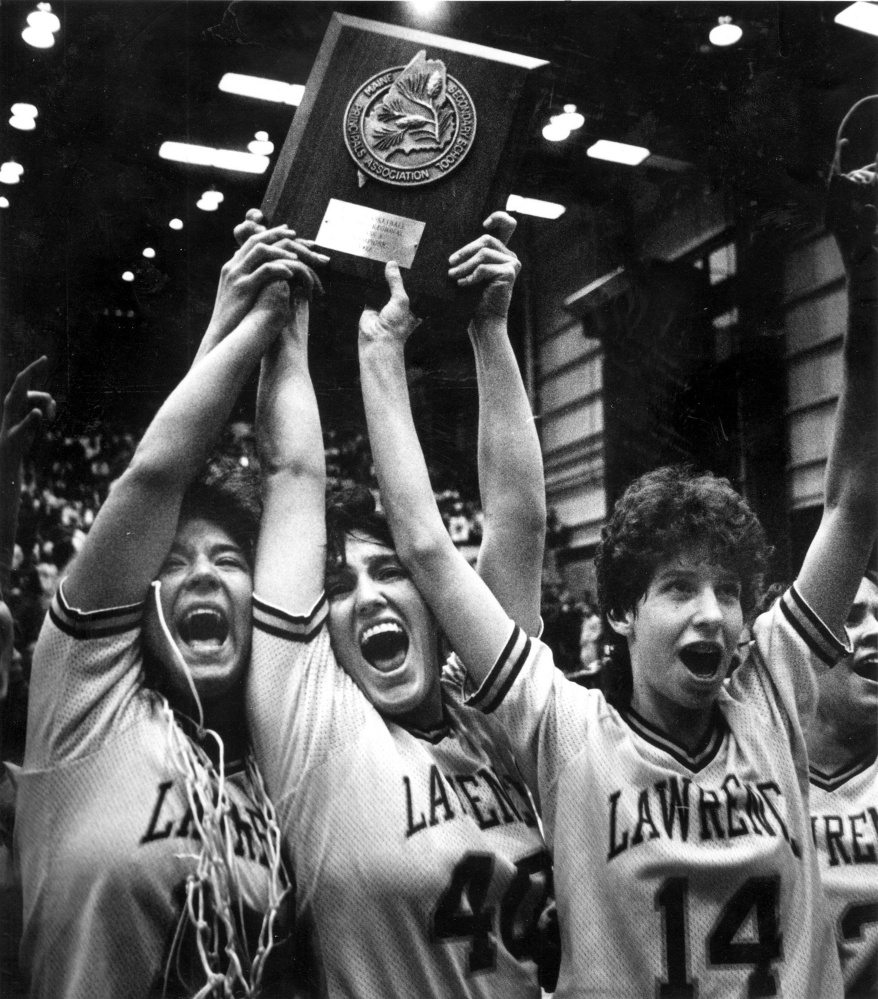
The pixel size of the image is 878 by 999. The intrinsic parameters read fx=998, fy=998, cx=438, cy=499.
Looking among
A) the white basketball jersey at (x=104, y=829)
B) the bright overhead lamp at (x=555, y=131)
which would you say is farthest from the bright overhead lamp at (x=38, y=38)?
the white basketball jersey at (x=104, y=829)

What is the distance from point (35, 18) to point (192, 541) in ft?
4.38

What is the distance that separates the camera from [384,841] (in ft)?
7.11

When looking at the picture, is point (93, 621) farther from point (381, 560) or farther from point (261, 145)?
point (261, 145)

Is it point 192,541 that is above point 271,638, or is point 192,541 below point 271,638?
above

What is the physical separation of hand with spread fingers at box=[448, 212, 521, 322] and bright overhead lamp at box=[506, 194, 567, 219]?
9 centimetres

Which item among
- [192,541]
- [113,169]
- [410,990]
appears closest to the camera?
[410,990]

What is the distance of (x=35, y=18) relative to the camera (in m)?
2.42

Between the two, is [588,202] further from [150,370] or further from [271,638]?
[271,638]

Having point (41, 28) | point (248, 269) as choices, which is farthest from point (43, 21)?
point (248, 269)

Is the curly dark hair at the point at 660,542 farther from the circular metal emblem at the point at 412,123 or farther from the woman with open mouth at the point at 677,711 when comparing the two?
the circular metal emblem at the point at 412,123

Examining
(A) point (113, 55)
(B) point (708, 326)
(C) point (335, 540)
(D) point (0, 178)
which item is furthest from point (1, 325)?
(B) point (708, 326)

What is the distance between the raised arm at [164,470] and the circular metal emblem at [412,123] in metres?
0.33

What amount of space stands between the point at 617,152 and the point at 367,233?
735 millimetres

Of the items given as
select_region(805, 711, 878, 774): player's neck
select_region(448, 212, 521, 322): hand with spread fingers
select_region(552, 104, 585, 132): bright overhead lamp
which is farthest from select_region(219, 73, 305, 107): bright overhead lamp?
select_region(805, 711, 878, 774): player's neck
